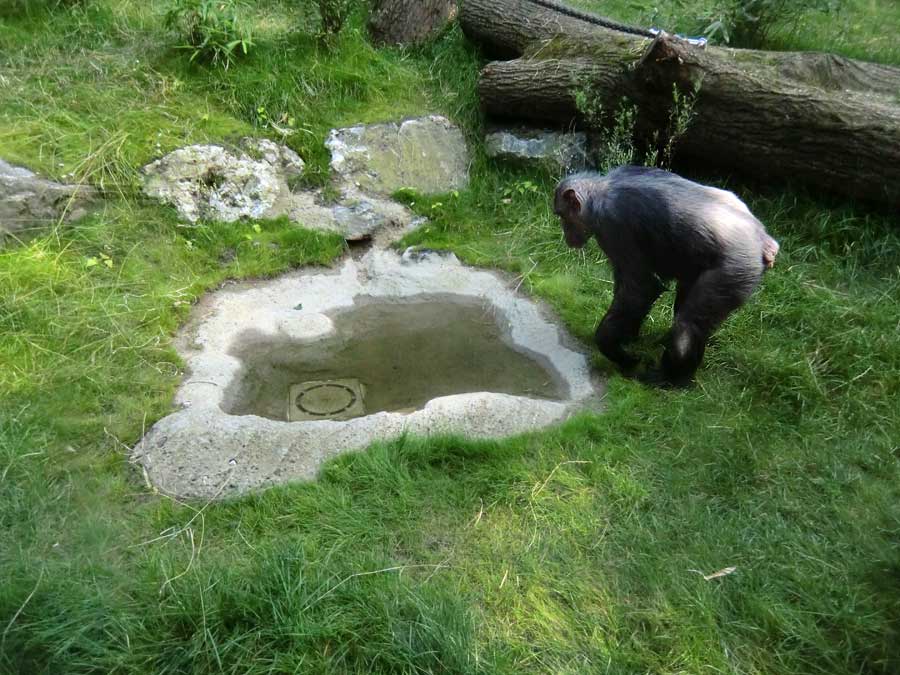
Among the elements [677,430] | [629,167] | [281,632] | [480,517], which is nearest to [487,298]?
[629,167]

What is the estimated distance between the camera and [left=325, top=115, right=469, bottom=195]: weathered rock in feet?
19.7

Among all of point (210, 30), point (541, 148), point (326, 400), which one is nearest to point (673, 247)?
point (326, 400)

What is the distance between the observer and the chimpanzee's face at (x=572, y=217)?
4199 millimetres

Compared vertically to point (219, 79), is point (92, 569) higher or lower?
lower

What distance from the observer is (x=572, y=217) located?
425 cm

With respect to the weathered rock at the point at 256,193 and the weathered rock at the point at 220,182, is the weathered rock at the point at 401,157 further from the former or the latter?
the weathered rock at the point at 220,182

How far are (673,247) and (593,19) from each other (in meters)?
3.32

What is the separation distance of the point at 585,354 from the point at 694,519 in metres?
1.49

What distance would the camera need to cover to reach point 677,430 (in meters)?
3.81

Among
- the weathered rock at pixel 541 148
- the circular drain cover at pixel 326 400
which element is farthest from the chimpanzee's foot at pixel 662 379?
the weathered rock at pixel 541 148

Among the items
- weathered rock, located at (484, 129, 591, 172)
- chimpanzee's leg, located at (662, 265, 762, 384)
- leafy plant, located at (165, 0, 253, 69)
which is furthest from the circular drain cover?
leafy plant, located at (165, 0, 253, 69)

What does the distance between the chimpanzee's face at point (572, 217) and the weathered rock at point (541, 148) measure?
1.73 metres

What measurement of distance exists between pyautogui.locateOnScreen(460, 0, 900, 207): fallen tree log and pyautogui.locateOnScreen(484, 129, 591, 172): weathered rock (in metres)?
0.17

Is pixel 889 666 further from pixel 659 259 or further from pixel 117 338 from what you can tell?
pixel 117 338
